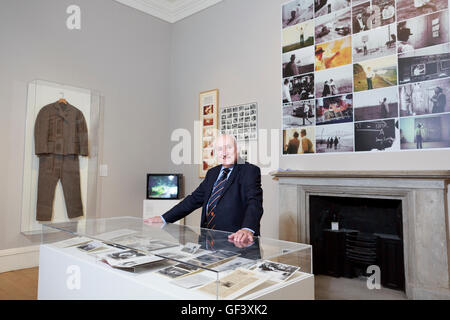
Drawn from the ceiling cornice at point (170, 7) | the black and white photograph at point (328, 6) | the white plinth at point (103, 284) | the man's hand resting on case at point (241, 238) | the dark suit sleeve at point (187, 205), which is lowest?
the white plinth at point (103, 284)

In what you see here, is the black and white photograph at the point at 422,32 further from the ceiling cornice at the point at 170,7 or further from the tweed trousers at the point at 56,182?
the tweed trousers at the point at 56,182

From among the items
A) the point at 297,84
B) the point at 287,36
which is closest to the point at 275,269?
the point at 297,84

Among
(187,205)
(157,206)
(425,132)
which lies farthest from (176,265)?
(157,206)

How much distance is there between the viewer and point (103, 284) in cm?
143

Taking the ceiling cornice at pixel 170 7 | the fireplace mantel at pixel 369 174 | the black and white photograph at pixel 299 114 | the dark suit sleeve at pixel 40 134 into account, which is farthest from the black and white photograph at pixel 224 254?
the ceiling cornice at pixel 170 7

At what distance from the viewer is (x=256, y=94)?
13.3 feet

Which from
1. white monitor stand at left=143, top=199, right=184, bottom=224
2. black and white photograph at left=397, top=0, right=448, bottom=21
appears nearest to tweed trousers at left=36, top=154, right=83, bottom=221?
white monitor stand at left=143, top=199, right=184, bottom=224

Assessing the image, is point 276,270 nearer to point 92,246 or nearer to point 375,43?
point 92,246

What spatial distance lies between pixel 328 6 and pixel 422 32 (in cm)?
102

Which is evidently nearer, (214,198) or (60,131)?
(214,198)

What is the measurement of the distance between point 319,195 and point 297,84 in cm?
127

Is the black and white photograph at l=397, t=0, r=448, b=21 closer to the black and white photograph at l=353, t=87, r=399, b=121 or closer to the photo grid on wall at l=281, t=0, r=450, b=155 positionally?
the photo grid on wall at l=281, t=0, r=450, b=155

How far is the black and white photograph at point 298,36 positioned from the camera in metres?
3.64

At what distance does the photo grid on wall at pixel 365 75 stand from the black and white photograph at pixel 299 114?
1 centimetres
